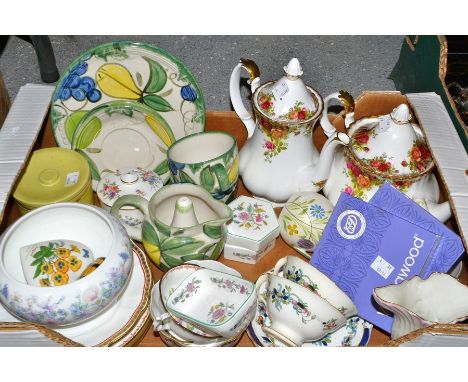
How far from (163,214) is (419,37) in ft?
2.49

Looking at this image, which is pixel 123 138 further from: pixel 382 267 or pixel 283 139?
pixel 382 267

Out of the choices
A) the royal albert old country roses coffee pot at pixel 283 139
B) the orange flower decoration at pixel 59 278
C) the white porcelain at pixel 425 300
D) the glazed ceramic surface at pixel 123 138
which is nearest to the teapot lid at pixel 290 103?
the royal albert old country roses coffee pot at pixel 283 139

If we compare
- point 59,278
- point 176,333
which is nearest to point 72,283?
point 59,278

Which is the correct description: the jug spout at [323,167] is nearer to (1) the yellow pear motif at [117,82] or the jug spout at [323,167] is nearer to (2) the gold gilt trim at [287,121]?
(2) the gold gilt trim at [287,121]

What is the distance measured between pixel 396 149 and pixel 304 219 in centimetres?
19

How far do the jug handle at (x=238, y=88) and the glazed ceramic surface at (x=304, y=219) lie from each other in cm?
16

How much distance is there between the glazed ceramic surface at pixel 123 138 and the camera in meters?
1.08

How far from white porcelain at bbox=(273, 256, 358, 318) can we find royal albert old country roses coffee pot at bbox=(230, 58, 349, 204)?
19 cm

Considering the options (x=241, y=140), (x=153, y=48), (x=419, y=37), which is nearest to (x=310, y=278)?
(x=241, y=140)

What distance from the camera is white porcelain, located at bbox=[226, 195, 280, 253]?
39.6 inches

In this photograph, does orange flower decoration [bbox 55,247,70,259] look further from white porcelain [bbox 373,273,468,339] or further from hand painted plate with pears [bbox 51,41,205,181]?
white porcelain [bbox 373,273,468,339]

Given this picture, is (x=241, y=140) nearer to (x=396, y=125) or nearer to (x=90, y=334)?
(x=396, y=125)

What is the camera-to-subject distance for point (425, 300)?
0.91m

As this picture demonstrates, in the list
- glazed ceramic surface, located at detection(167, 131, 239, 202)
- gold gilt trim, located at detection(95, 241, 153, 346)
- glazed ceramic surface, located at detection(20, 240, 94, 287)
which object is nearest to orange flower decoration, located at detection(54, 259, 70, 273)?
glazed ceramic surface, located at detection(20, 240, 94, 287)
